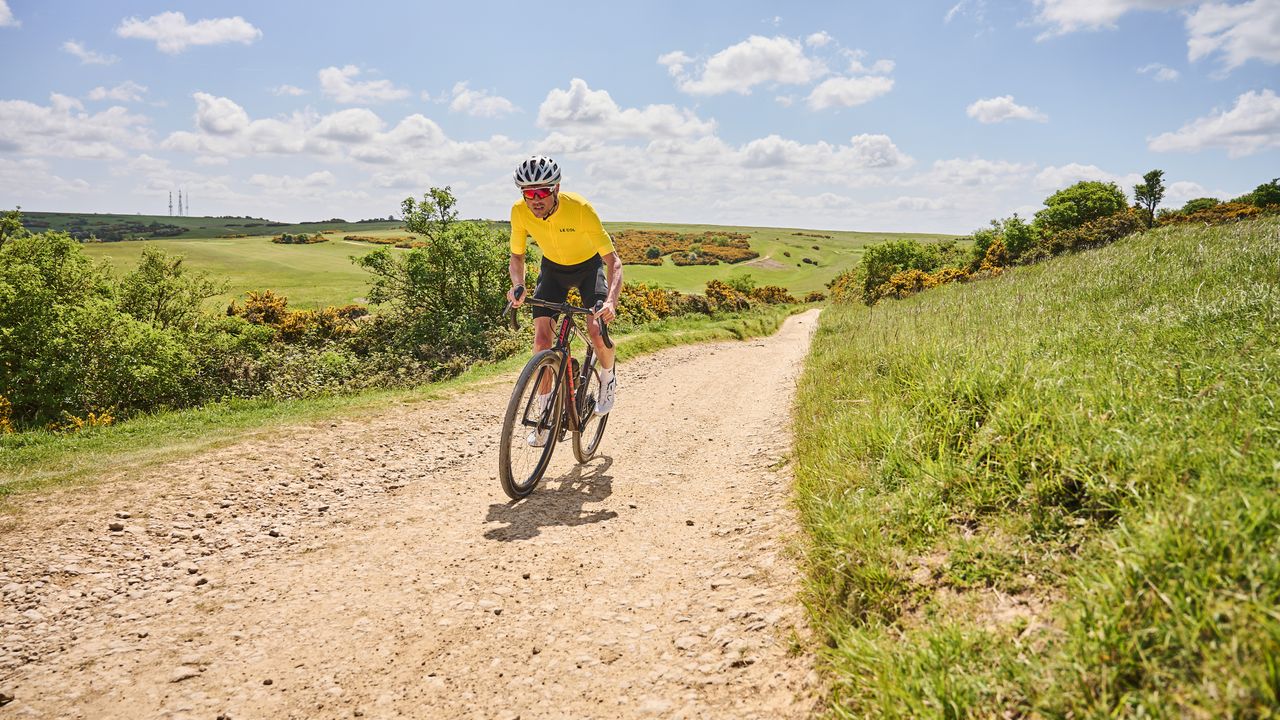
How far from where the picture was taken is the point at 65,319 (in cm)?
1670

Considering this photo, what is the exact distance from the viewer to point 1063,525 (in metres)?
3.04

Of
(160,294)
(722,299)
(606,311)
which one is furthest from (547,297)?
(722,299)

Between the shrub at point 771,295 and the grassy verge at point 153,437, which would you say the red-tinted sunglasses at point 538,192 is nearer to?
the grassy verge at point 153,437

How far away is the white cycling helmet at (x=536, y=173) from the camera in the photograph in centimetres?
630

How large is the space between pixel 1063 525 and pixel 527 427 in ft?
16.1

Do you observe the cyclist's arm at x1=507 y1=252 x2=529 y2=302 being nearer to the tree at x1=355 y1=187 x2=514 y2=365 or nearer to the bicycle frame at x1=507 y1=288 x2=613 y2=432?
the bicycle frame at x1=507 y1=288 x2=613 y2=432

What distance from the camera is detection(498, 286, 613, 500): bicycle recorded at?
19.7 ft

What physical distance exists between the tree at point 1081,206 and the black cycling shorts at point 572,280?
67129mm

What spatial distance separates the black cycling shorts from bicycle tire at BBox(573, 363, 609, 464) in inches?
36.4

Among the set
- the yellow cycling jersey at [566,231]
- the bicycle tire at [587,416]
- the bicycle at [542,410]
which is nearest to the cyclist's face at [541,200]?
the yellow cycling jersey at [566,231]

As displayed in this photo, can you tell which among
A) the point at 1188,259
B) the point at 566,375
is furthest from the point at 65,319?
the point at 1188,259

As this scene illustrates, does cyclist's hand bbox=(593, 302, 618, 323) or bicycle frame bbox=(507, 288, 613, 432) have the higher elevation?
cyclist's hand bbox=(593, 302, 618, 323)

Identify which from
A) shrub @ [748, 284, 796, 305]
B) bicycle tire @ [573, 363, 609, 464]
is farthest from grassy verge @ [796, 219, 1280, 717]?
shrub @ [748, 284, 796, 305]

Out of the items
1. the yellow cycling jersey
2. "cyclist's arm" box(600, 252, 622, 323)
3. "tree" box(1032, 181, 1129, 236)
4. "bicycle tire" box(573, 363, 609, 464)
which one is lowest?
"bicycle tire" box(573, 363, 609, 464)
